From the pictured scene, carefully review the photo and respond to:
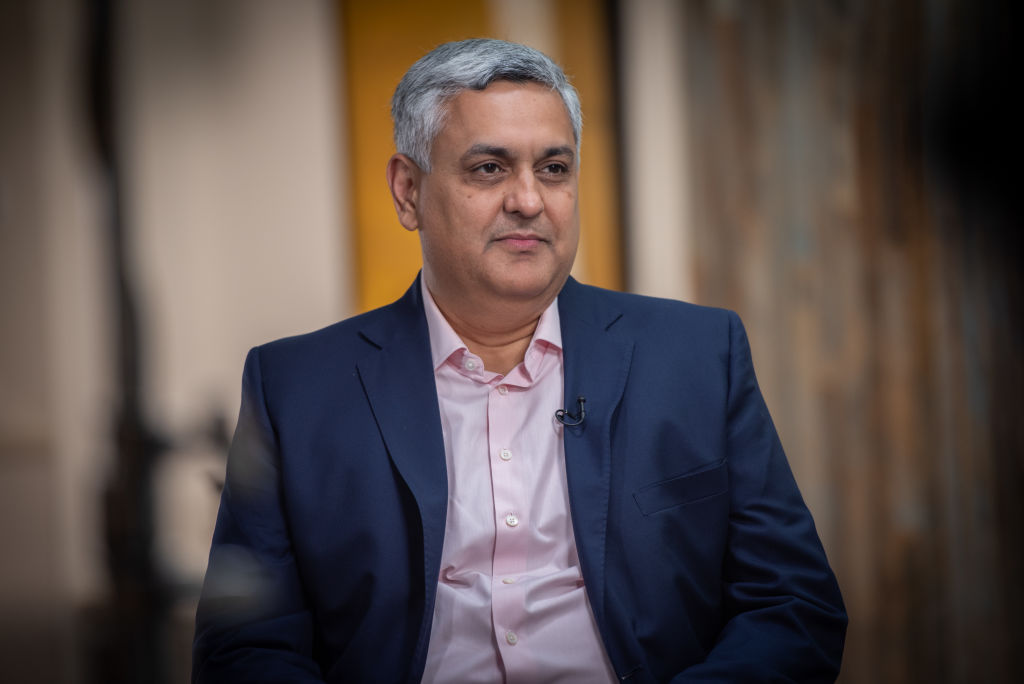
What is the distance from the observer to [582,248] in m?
2.57

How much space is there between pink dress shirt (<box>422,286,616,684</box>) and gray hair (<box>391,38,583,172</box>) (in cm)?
46

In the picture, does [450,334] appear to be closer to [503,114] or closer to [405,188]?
[405,188]

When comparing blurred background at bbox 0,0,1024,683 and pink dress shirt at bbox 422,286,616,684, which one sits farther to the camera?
blurred background at bbox 0,0,1024,683

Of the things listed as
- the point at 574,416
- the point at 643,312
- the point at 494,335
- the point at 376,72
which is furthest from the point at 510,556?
the point at 376,72

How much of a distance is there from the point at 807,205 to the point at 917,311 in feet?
1.60

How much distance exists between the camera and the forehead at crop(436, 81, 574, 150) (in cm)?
143

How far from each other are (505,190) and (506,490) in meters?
0.51

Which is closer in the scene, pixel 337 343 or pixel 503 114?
pixel 503 114

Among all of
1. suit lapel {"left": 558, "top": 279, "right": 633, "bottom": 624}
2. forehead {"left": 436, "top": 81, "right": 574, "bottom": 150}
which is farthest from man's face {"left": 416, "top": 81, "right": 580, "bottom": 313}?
suit lapel {"left": 558, "top": 279, "right": 633, "bottom": 624}

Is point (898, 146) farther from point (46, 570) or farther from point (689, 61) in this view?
point (46, 570)

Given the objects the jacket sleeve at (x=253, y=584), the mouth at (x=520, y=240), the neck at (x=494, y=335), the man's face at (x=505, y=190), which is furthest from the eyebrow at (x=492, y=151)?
the jacket sleeve at (x=253, y=584)

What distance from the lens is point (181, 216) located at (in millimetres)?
2426

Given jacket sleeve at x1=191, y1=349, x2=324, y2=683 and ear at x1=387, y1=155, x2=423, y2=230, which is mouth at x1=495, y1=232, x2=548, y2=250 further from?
jacket sleeve at x1=191, y1=349, x2=324, y2=683

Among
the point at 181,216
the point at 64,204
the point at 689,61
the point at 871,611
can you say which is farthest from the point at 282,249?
the point at 871,611
